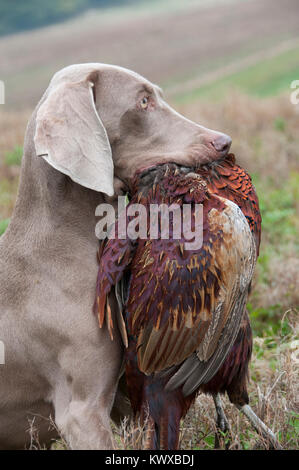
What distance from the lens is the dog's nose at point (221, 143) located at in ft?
7.00

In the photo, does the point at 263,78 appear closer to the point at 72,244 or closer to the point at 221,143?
the point at 221,143

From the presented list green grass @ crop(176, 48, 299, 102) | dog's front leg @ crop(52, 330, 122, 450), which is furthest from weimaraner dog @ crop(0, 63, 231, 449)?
green grass @ crop(176, 48, 299, 102)

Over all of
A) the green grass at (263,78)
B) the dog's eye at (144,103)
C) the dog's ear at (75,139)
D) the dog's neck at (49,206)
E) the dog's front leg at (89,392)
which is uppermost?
the green grass at (263,78)

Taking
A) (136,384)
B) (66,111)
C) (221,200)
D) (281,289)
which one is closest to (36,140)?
(66,111)

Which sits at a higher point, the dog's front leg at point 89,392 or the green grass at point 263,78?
the green grass at point 263,78

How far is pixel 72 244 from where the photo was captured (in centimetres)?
219

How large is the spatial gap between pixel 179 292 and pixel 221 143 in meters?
0.52

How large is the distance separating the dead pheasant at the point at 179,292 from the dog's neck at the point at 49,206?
0.42ft

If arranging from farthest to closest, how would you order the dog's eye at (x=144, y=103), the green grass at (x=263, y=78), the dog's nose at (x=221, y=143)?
the green grass at (x=263, y=78) < the dog's eye at (x=144, y=103) < the dog's nose at (x=221, y=143)

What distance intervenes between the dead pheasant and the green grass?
25.3 ft

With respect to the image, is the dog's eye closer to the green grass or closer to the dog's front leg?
the dog's front leg

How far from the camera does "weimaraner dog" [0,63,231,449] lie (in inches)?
81.0

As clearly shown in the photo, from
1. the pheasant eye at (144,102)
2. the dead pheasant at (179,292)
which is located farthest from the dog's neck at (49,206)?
the pheasant eye at (144,102)

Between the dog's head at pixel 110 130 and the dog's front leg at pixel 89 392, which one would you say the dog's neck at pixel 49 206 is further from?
the dog's front leg at pixel 89 392
